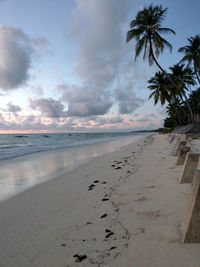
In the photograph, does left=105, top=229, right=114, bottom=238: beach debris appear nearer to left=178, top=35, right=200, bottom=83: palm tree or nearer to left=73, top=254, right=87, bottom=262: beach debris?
left=73, top=254, right=87, bottom=262: beach debris

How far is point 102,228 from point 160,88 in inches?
1193

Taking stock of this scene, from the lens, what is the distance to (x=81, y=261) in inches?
69.4

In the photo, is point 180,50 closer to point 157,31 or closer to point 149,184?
point 157,31

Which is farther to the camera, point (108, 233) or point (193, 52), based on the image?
point (193, 52)

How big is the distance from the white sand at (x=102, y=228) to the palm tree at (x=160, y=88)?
27312 millimetres

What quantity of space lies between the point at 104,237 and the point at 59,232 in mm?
702

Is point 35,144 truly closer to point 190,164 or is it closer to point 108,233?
point 190,164

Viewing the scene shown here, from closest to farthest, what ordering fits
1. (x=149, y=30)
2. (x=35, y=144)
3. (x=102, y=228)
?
(x=102, y=228), (x=149, y=30), (x=35, y=144)

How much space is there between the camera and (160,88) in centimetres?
2911

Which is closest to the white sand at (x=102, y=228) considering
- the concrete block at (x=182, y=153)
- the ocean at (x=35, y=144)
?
the concrete block at (x=182, y=153)

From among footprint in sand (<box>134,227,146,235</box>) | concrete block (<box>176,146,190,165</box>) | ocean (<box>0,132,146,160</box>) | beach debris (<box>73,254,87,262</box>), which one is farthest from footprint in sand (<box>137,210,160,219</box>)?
ocean (<box>0,132,146,160</box>)

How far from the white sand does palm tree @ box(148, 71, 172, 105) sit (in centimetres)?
2731

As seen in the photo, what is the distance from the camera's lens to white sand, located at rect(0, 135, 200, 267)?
68.5 inches

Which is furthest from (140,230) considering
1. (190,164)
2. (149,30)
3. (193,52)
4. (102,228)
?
(193,52)
